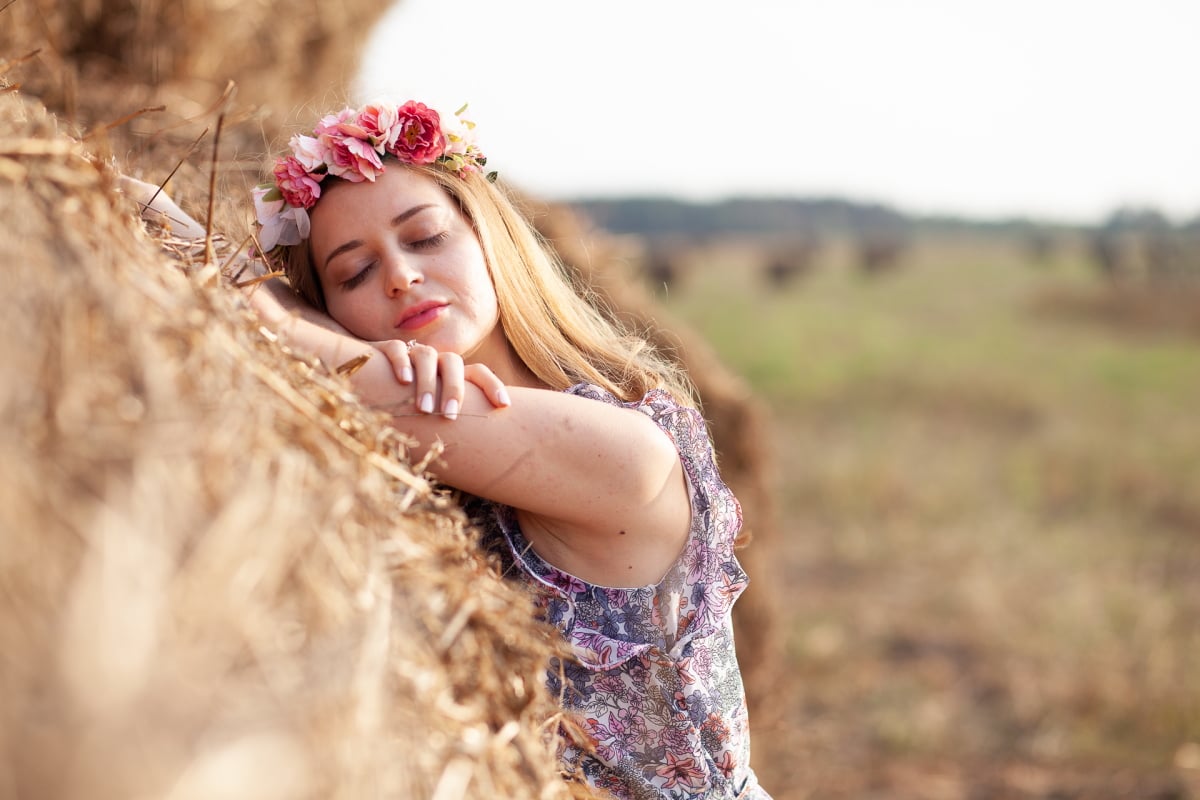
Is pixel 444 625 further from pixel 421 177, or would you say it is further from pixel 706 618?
pixel 421 177

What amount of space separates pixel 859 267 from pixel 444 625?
157 feet

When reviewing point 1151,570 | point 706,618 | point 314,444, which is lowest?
point 1151,570

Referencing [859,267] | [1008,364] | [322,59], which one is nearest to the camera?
[322,59]

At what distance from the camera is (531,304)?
1.98 m

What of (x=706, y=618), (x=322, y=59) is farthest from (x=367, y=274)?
(x=322, y=59)

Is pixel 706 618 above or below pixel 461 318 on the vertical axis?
below

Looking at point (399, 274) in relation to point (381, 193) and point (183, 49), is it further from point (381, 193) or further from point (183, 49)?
point (183, 49)

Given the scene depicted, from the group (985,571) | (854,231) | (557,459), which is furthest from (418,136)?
(854,231)

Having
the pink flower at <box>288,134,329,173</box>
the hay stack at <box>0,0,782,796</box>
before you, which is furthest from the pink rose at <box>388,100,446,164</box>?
the hay stack at <box>0,0,782,796</box>

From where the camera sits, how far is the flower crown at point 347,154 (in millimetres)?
1916

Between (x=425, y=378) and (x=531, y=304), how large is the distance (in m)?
0.50

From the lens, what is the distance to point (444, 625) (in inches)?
42.7

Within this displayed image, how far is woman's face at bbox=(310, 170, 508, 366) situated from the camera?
1.81 m

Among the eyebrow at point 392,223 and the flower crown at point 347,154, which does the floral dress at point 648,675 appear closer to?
the eyebrow at point 392,223
